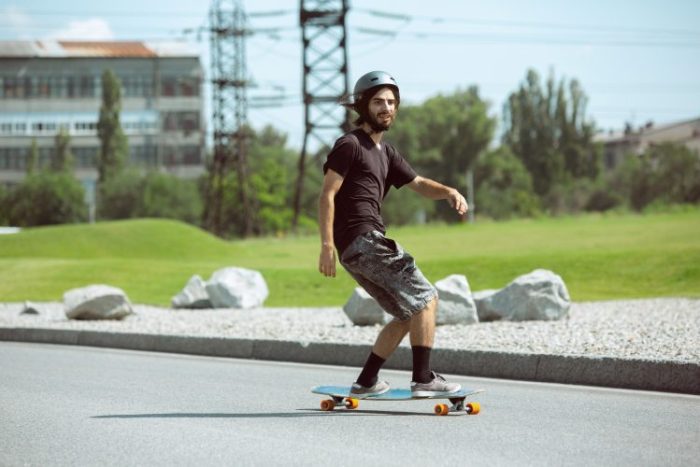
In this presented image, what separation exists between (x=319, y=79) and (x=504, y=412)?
5121cm

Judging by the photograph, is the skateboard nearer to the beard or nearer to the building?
the beard

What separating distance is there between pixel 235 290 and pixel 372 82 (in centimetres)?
1500

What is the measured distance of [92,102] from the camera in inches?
5212

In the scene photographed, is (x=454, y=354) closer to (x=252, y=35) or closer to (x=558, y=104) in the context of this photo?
(x=252, y=35)

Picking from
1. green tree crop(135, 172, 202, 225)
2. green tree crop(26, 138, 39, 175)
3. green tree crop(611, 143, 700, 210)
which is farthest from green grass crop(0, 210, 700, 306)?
green tree crop(26, 138, 39, 175)

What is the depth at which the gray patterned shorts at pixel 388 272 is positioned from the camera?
27.5ft

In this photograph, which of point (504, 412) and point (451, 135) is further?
point (451, 135)

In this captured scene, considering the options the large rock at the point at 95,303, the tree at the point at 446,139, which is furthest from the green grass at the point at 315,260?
the tree at the point at 446,139

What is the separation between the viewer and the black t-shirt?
8375 millimetres

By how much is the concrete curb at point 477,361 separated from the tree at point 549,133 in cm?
10566

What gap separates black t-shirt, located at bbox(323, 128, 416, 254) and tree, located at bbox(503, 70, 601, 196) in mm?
112582

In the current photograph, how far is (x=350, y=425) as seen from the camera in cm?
828

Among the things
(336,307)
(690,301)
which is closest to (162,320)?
(336,307)

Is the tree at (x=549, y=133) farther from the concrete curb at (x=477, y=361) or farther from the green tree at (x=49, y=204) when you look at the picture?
the concrete curb at (x=477, y=361)
